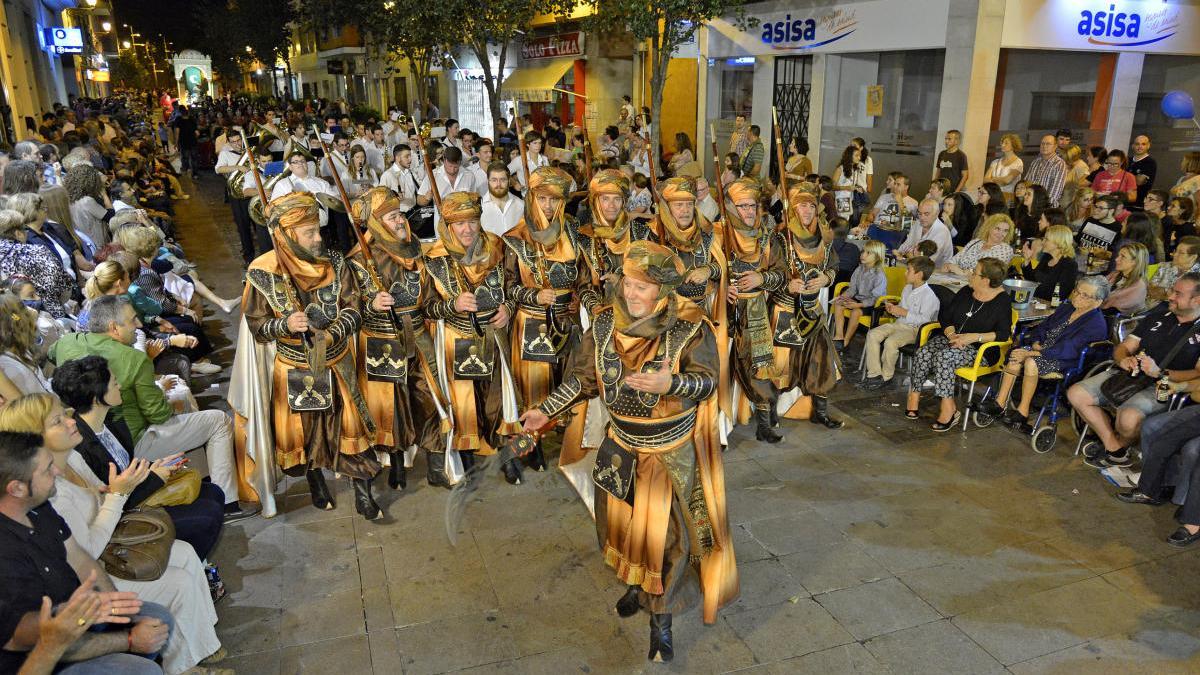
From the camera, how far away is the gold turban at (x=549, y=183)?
18.2 ft

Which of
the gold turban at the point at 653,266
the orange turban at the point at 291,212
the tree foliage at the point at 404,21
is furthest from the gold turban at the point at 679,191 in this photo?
the tree foliage at the point at 404,21

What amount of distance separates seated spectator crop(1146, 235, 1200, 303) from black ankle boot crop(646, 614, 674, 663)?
472cm

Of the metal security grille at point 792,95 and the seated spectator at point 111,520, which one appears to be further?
the metal security grille at point 792,95

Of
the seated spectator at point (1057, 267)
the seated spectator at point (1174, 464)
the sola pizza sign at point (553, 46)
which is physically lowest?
the seated spectator at point (1174, 464)

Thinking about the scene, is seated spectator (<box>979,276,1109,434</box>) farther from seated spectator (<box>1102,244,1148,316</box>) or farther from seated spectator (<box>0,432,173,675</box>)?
seated spectator (<box>0,432,173,675</box>)

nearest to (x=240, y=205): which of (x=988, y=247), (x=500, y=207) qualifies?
(x=500, y=207)

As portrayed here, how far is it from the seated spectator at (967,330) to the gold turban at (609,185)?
9.28 ft

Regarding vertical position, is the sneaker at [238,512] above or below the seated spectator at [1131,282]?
below

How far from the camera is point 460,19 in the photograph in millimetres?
17797

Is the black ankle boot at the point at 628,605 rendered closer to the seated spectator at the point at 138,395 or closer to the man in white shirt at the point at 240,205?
the seated spectator at the point at 138,395

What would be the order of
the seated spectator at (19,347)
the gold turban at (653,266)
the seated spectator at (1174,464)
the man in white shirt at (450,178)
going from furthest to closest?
1. the man in white shirt at (450,178)
2. the seated spectator at (1174,464)
3. the seated spectator at (19,347)
4. the gold turban at (653,266)

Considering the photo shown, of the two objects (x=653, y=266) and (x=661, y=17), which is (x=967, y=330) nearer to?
(x=653, y=266)

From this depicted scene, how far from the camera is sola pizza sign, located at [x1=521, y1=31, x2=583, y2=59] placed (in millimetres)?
23516

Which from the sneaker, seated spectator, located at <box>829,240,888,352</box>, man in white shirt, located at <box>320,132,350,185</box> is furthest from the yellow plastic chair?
man in white shirt, located at <box>320,132,350,185</box>
